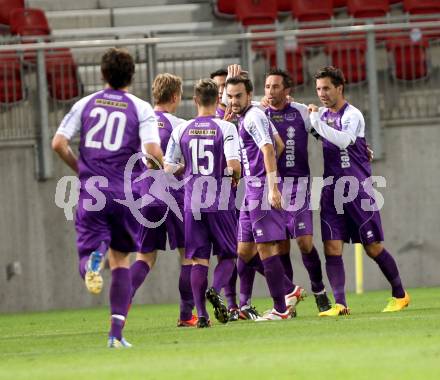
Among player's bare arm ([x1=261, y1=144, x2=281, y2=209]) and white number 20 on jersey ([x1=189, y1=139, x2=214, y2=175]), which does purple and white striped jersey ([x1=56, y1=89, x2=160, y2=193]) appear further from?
player's bare arm ([x1=261, y1=144, x2=281, y2=209])

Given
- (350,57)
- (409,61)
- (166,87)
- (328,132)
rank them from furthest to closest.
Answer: (350,57), (409,61), (166,87), (328,132)

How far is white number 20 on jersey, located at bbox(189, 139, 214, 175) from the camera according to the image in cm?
1081

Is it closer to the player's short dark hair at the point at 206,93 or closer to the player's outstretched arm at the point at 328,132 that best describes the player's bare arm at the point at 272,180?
the player's short dark hair at the point at 206,93

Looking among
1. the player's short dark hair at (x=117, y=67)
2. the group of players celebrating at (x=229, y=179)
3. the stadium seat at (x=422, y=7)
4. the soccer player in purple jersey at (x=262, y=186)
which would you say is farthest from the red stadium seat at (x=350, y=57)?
the player's short dark hair at (x=117, y=67)

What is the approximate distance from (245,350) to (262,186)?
3.16 meters

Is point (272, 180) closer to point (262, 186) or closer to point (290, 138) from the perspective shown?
point (262, 186)

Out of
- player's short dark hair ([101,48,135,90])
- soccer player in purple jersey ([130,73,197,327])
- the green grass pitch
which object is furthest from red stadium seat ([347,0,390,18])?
player's short dark hair ([101,48,135,90])

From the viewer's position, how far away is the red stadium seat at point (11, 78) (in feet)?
52.9

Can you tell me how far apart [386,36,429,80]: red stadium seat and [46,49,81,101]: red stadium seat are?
12.5 ft

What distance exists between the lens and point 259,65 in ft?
54.4

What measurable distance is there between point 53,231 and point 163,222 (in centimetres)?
502

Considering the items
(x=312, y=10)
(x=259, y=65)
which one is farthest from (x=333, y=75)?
(x=312, y=10)

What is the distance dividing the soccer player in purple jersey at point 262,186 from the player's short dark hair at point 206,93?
369 mm

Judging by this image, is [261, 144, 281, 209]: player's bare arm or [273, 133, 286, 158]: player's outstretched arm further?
[273, 133, 286, 158]: player's outstretched arm
